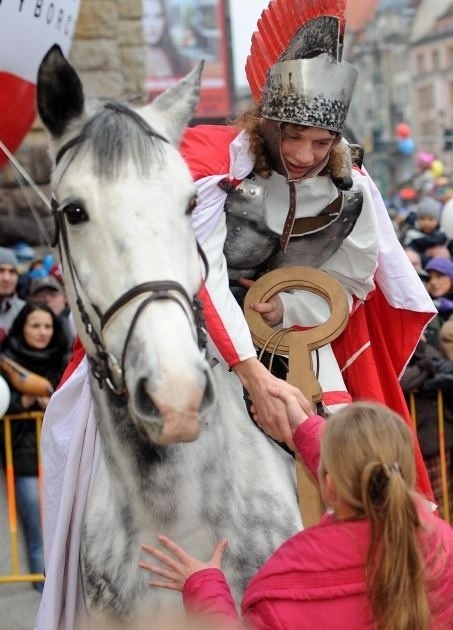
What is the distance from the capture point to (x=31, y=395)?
20.8 feet

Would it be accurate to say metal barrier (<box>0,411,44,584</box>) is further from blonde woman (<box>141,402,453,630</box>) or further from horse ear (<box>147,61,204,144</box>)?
blonde woman (<box>141,402,453,630</box>)

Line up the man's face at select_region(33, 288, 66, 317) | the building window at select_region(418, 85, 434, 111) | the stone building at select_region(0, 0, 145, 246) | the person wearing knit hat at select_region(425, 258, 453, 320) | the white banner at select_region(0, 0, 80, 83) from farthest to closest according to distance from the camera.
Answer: the building window at select_region(418, 85, 434, 111) < the stone building at select_region(0, 0, 145, 246) < the man's face at select_region(33, 288, 66, 317) < the person wearing knit hat at select_region(425, 258, 453, 320) < the white banner at select_region(0, 0, 80, 83)

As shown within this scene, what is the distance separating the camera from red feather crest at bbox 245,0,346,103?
3.70 metres

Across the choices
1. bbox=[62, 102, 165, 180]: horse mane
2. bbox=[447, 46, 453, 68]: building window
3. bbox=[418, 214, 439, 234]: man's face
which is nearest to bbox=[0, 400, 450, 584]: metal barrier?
bbox=[62, 102, 165, 180]: horse mane

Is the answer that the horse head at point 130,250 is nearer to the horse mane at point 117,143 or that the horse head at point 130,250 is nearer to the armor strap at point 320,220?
the horse mane at point 117,143

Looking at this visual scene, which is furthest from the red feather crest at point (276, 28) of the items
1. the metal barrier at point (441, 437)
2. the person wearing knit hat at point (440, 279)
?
the person wearing knit hat at point (440, 279)

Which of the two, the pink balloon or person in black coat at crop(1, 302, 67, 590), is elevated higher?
the pink balloon

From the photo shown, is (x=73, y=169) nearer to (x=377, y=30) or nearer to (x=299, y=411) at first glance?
(x=299, y=411)

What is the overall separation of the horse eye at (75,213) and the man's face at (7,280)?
546 cm

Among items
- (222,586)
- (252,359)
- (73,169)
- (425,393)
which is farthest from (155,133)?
(425,393)

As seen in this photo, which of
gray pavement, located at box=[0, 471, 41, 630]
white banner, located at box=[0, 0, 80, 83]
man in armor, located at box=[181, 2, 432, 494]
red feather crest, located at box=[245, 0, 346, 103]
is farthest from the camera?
white banner, located at box=[0, 0, 80, 83]

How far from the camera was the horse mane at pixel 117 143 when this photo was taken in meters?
2.97

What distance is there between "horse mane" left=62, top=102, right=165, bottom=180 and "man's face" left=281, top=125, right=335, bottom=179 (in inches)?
24.8

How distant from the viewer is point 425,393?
660 centimetres
